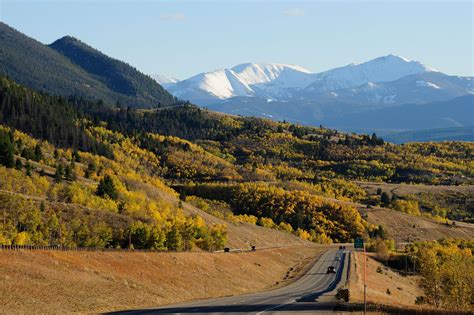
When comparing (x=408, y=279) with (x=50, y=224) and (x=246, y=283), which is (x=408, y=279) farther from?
(x=50, y=224)

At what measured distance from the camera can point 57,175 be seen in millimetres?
152250

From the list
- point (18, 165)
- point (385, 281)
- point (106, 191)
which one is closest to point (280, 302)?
point (385, 281)

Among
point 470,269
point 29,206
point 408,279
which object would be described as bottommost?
point 408,279

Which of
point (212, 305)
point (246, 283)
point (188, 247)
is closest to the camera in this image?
point (212, 305)

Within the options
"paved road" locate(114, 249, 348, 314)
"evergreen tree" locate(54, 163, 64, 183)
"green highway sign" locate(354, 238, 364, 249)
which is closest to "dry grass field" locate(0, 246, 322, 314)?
"paved road" locate(114, 249, 348, 314)

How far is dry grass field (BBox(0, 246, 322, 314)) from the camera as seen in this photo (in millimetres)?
52625

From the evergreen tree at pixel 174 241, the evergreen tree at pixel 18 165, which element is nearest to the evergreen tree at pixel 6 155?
the evergreen tree at pixel 18 165

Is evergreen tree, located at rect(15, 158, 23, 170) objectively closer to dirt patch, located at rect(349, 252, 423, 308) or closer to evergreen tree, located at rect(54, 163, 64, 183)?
evergreen tree, located at rect(54, 163, 64, 183)

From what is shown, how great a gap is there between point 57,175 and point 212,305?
9990 cm

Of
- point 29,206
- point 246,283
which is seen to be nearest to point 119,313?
point 246,283

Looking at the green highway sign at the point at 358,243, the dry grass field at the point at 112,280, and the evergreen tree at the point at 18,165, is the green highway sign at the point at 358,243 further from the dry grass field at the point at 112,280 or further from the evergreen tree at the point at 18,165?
the evergreen tree at the point at 18,165

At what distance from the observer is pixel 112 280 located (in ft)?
220

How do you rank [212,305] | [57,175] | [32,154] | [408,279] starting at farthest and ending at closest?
[32,154]
[57,175]
[408,279]
[212,305]

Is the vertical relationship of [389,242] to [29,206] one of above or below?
below
